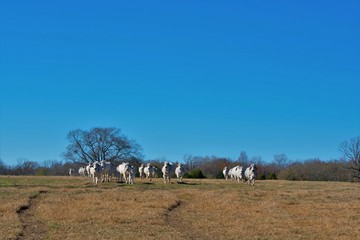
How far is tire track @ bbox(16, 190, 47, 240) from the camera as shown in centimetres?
1816

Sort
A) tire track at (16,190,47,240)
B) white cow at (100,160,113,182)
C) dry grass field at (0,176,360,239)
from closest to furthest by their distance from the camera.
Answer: tire track at (16,190,47,240)
dry grass field at (0,176,360,239)
white cow at (100,160,113,182)

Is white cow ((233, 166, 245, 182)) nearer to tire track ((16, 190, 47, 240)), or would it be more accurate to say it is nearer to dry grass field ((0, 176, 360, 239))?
dry grass field ((0, 176, 360, 239))

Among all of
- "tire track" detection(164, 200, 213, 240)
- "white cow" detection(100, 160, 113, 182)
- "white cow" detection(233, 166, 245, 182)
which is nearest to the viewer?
"tire track" detection(164, 200, 213, 240)

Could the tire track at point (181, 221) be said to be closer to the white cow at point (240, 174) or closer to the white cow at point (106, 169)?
the white cow at point (106, 169)

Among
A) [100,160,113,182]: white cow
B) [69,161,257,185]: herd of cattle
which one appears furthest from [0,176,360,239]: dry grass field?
[100,160,113,182]: white cow

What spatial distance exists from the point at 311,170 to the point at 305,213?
68.1m

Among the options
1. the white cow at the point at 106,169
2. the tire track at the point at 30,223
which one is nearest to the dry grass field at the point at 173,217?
the tire track at the point at 30,223

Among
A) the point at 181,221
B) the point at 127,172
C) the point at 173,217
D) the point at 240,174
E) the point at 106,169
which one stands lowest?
the point at 181,221

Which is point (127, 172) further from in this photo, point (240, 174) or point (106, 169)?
point (240, 174)

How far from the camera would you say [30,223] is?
2120 centimetres

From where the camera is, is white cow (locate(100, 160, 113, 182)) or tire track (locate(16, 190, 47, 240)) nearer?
tire track (locate(16, 190, 47, 240))

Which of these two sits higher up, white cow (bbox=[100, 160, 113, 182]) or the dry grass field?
white cow (bbox=[100, 160, 113, 182])

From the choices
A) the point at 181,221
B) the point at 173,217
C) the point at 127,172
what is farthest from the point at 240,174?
the point at 181,221

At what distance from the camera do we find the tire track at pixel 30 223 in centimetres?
1816
